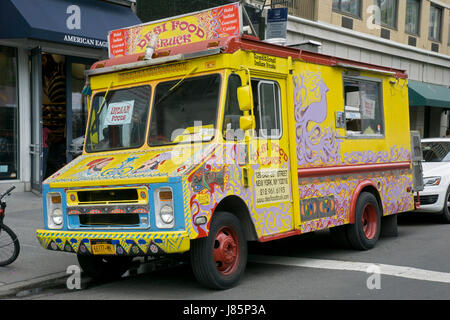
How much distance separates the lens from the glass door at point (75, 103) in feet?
46.9

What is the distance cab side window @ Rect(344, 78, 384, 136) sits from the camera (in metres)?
8.62

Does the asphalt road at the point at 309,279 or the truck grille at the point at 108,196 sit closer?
the truck grille at the point at 108,196

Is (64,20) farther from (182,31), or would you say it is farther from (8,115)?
(182,31)

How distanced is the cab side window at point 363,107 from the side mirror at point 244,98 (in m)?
2.72

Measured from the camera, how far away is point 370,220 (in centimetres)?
899

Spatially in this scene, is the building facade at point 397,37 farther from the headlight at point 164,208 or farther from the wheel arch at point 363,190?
the headlight at point 164,208

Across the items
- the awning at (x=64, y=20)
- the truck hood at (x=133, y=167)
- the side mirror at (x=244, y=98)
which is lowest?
the truck hood at (x=133, y=167)

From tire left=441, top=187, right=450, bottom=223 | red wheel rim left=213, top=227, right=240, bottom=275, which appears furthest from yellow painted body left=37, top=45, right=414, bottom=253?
tire left=441, top=187, right=450, bottom=223

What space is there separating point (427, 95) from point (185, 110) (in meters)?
19.6

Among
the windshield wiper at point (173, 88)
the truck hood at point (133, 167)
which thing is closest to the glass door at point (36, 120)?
the truck hood at point (133, 167)

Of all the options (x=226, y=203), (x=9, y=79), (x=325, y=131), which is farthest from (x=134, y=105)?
(x=9, y=79)

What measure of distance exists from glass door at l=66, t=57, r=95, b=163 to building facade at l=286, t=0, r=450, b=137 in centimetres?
718

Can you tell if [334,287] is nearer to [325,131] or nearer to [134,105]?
[325,131]

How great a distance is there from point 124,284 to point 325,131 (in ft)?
11.1
